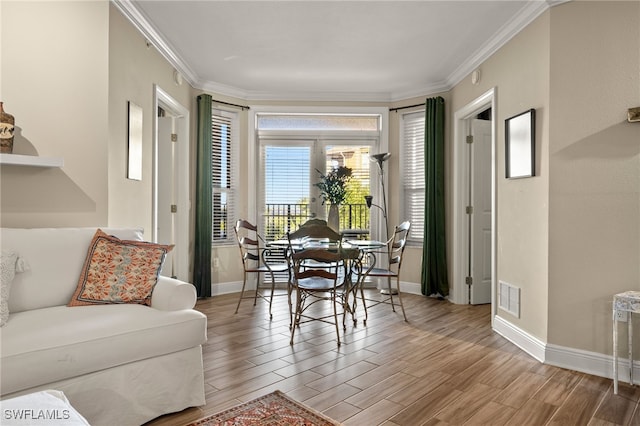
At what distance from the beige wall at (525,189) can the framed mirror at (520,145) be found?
50mm

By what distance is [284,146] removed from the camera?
575 cm

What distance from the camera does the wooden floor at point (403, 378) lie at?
2.25 meters

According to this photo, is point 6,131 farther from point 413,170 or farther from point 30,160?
point 413,170

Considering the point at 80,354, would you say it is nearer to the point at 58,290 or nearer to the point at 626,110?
the point at 58,290

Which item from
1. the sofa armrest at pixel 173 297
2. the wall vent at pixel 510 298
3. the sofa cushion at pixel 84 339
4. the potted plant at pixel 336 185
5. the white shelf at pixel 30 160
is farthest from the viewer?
the potted plant at pixel 336 185

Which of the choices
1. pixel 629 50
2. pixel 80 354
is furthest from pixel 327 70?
pixel 80 354

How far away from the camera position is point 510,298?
3588mm

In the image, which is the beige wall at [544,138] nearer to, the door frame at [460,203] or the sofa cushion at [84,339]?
the sofa cushion at [84,339]

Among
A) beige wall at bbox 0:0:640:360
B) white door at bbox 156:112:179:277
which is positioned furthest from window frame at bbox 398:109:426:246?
white door at bbox 156:112:179:277

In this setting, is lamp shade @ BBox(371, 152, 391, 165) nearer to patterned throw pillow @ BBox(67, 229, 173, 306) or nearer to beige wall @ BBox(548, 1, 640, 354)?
beige wall @ BBox(548, 1, 640, 354)

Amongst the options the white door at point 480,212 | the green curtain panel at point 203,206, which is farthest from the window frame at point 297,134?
the white door at point 480,212

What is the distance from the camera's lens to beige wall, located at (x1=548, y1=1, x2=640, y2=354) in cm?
273

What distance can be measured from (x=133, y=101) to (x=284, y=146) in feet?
8.30

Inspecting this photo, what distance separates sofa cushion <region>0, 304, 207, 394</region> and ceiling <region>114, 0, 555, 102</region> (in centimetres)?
236
